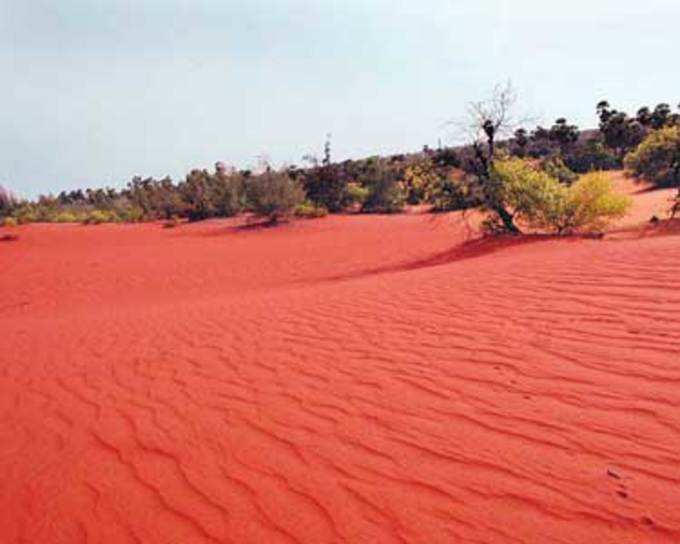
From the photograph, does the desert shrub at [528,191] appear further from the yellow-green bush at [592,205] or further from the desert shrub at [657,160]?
the desert shrub at [657,160]

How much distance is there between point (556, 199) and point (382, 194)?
62.8 feet

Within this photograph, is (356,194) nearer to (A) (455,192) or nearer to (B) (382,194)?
(B) (382,194)

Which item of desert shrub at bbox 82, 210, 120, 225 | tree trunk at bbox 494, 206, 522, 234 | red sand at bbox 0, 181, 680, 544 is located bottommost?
red sand at bbox 0, 181, 680, 544

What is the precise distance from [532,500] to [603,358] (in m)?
1.81

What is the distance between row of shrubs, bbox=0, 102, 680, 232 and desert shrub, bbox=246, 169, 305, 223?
0.05 meters

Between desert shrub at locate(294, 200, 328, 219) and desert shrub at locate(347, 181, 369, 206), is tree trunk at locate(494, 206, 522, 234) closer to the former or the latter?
desert shrub at locate(294, 200, 328, 219)

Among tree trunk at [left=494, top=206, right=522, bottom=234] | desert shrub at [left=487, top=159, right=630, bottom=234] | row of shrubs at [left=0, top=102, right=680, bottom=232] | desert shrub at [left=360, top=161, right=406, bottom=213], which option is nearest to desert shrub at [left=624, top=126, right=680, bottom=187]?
row of shrubs at [left=0, top=102, right=680, bottom=232]

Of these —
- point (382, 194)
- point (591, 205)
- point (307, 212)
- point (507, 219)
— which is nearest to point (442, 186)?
point (507, 219)

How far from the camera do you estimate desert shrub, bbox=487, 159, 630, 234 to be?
11992 millimetres

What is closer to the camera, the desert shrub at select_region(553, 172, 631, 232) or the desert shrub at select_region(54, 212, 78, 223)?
the desert shrub at select_region(553, 172, 631, 232)

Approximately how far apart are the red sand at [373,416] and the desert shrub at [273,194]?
17580 millimetres

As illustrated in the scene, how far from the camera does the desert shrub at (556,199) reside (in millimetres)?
11992

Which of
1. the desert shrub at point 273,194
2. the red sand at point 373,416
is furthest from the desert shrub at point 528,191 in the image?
the desert shrub at point 273,194

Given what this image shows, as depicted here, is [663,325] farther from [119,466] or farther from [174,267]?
[174,267]
